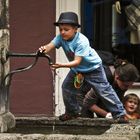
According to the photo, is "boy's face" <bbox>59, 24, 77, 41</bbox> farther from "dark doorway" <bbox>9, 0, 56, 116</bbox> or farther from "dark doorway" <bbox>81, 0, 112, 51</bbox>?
"dark doorway" <bbox>81, 0, 112, 51</bbox>

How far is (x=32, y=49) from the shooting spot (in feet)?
31.5

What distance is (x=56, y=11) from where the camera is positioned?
31.2 ft

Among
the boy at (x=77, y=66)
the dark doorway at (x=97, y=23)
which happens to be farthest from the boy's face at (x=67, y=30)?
the dark doorway at (x=97, y=23)

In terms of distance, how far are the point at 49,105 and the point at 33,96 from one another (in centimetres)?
26

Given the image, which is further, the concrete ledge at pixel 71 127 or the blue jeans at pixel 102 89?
the blue jeans at pixel 102 89

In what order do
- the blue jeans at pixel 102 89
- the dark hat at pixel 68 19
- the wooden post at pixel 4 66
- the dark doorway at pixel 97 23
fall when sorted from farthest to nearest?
the dark doorway at pixel 97 23 → the blue jeans at pixel 102 89 → the dark hat at pixel 68 19 → the wooden post at pixel 4 66

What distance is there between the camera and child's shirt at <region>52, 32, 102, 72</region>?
255 inches

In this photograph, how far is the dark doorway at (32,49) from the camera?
31.3 feet

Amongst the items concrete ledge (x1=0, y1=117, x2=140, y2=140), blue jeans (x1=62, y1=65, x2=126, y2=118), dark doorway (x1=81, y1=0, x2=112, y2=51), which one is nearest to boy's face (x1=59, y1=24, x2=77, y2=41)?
blue jeans (x1=62, y1=65, x2=126, y2=118)

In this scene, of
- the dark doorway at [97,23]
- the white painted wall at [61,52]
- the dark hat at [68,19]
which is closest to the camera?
the dark hat at [68,19]

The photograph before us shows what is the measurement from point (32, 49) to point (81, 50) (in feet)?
10.5

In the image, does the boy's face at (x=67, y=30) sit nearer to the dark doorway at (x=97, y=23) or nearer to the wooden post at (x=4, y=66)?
the wooden post at (x=4, y=66)

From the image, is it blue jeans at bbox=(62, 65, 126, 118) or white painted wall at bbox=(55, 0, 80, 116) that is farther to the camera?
white painted wall at bbox=(55, 0, 80, 116)

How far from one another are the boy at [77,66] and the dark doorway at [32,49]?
2.65 metres
